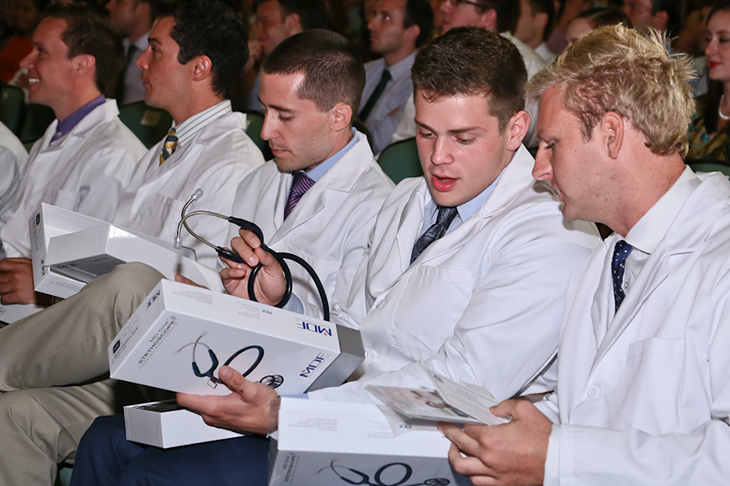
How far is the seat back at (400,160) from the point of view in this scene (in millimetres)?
2172

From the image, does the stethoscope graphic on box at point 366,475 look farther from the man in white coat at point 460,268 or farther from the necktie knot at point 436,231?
the necktie knot at point 436,231

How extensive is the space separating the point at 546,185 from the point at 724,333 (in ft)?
1.72

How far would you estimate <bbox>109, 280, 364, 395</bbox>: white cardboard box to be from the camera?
101cm

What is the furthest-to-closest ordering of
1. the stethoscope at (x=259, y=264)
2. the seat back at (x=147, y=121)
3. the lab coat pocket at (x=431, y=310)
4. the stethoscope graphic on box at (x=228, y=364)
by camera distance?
1. the seat back at (x=147, y=121)
2. the stethoscope at (x=259, y=264)
3. the lab coat pocket at (x=431, y=310)
4. the stethoscope graphic on box at (x=228, y=364)

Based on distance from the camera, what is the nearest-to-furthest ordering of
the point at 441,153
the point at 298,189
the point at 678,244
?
the point at 678,244, the point at 441,153, the point at 298,189

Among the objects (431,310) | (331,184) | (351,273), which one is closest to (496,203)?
(431,310)

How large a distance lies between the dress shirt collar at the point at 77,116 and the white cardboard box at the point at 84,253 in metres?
1.06

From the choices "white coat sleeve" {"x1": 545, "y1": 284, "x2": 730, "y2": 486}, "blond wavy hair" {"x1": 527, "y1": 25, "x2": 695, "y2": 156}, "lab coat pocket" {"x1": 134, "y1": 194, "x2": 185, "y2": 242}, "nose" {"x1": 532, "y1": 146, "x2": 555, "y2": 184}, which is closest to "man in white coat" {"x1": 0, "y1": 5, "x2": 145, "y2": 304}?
"lab coat pocket" {"x1": 134, "y1": 194, "x2": 185, "y2": 242}

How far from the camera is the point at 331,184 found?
6.28ft

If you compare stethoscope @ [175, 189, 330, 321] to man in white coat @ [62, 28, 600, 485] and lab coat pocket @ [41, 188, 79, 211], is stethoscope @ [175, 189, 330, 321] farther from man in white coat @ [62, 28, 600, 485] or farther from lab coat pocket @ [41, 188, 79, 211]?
lab coat pocket @ [41, 188, 79, 211]

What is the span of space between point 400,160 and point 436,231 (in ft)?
2.28

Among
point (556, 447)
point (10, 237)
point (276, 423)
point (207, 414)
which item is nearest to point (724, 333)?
point (556, 447)

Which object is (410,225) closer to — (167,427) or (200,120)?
(167,427)

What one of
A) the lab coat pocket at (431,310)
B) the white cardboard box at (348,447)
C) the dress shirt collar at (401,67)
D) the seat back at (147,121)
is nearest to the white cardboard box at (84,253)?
the lab coat pocket at (431,310)
